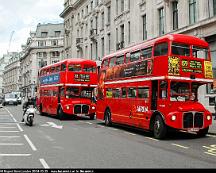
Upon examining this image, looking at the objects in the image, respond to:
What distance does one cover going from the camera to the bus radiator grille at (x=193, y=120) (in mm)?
14203

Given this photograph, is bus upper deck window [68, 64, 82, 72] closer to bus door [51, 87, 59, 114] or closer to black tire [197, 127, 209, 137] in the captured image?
bus door [51, 87, 59, 114]

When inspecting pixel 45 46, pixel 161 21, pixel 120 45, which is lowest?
pixel 120 45

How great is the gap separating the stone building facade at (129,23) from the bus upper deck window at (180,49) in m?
10.1

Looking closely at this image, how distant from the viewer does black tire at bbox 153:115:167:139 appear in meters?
14.3

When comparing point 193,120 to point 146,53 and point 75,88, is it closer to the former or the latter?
point 146,53

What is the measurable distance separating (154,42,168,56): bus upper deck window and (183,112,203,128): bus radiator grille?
276 cm

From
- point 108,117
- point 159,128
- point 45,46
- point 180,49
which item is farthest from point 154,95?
point 45,46

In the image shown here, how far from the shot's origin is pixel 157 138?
14656 millimetres

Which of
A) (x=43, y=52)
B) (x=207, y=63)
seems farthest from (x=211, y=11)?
(x=43, y=52)

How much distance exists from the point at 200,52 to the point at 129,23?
24358mm

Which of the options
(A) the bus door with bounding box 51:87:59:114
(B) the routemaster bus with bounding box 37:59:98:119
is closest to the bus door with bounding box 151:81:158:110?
(B) the routemaster bus with bounding box 37:59:98:119

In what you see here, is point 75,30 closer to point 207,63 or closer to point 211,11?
point 211,11

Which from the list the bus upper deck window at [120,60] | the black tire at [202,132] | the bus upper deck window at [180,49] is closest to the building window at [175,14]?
the bus upper deck window at [120,60]

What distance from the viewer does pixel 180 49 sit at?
1459 centimetres
